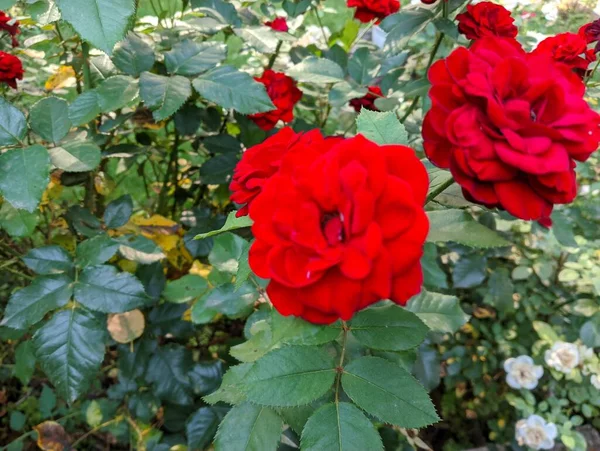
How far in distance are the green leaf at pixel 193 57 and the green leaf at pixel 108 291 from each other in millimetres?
456

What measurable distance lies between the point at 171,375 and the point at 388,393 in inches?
32.1

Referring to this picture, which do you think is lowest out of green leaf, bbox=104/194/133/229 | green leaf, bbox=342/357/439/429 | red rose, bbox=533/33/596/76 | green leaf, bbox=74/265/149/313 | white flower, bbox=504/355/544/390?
white flower, bbox=504/355/544/390

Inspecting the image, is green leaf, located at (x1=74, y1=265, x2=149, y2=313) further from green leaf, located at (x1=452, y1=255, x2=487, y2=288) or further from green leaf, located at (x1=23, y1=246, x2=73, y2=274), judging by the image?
green leaf, located at (x1=452, y1=255, x2=487, y2=288)

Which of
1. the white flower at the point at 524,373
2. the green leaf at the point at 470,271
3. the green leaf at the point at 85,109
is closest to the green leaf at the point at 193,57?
the green leaf at the point at 85,109

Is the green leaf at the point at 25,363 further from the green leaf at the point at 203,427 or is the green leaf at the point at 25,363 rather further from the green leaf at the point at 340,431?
the green leaf at the point at 340,431

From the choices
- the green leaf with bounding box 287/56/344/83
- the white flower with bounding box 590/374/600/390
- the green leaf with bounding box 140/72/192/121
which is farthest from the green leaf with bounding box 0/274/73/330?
the white flower with bounding box 590/374/600/390

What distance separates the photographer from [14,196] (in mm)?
832

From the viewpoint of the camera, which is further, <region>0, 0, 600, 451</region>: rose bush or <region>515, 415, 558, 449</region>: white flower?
<region>515, 415, 558, 449</region>: white flower

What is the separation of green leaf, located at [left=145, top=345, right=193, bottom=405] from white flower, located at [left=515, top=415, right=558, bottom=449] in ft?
3.09

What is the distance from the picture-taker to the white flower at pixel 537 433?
1.38m

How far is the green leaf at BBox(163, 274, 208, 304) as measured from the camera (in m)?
1.15

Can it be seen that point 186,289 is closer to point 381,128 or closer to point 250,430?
point 250,430

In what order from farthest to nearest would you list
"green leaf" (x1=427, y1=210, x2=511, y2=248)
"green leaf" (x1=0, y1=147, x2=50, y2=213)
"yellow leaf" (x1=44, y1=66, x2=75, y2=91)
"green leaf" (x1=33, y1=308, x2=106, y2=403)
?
"yellow leaf" (x1=44, y1=66, x2=75, y2=91) < "green leaf" (x1=33, y1=308, x2=106, y2=403) < "green leaf" (x1=0, y1=147, x2=50, y2=213) < "green leaf" (x1=427, y1=210, x2=511, y2=248)

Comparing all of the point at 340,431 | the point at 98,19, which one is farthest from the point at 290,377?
the point at 98,19
